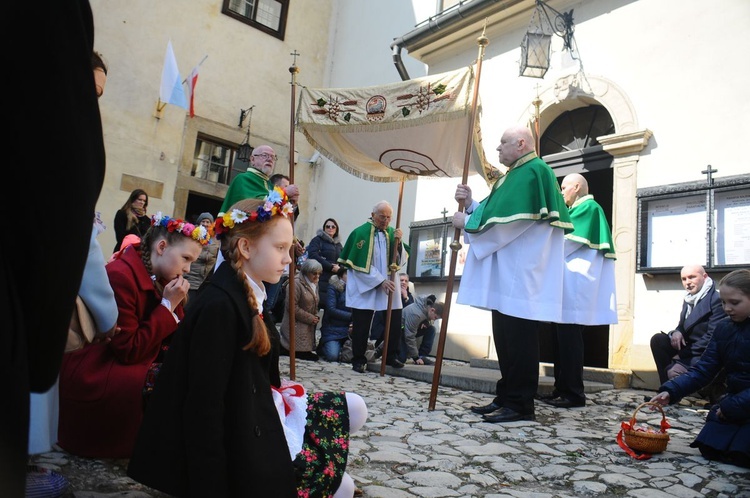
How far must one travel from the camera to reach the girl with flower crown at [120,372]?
239 cm

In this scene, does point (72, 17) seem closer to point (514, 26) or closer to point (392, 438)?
point (392, 438)

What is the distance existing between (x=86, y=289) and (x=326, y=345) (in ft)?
18.7

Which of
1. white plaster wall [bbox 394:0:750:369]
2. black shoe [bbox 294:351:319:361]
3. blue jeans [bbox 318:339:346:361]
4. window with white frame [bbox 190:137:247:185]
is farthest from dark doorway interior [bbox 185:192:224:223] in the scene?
white plaster wall [bbox 394:0:750:369]

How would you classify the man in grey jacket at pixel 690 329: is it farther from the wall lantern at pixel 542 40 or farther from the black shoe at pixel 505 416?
the wall lantern at pixel 542 40

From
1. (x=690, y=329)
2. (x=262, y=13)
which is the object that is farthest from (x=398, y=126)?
(x=262, y=13)

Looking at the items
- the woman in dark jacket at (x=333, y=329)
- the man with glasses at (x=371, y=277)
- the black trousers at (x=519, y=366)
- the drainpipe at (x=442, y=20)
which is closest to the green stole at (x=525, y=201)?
the black trousers at (x=519, y=366)

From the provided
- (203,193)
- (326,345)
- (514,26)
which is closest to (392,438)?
(326,345)

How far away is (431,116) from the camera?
5031 mm

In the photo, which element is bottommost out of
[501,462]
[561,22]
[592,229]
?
[501,462]

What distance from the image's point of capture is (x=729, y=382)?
3.19 m

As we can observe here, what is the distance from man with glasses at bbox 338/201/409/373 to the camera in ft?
21.6

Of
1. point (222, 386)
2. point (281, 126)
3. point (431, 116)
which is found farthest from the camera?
point (281, 126)

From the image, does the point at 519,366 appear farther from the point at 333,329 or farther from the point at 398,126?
the point at 333,329

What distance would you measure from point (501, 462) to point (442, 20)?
7.54 meters
